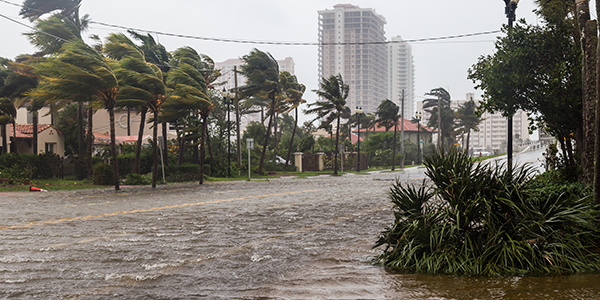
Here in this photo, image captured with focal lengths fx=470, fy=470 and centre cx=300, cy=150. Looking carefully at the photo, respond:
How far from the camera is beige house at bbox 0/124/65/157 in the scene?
36219mm

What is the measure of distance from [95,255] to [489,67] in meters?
9.17

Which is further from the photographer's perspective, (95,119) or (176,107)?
(95,119)

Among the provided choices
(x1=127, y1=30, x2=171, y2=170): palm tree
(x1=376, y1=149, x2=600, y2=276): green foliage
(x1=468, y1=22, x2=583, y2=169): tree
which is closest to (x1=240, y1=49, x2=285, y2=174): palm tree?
(x1=127, y1=30, x2=171, y2=170): palm tree

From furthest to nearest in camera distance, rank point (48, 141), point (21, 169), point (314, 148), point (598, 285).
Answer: point (314, 148) → point (48, 141) → point (21, 169) → point (598, 285)

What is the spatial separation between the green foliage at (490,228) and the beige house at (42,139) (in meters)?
35.0

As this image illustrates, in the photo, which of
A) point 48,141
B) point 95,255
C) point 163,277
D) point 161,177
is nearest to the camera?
point 163,277

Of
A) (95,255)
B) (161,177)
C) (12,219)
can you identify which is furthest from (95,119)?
(95,255)

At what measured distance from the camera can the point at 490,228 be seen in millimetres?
6008

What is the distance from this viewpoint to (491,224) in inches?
239

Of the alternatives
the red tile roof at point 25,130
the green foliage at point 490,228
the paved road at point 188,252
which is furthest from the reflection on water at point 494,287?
the red tile roof at point 25,130

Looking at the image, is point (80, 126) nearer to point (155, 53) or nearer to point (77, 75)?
point (155, 53)

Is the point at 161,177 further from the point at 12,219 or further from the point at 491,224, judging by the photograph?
the point at 491,224

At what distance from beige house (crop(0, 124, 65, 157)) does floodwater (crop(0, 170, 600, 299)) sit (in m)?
26.5

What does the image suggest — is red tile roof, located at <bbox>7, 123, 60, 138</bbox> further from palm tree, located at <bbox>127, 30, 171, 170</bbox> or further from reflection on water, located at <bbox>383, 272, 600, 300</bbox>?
reflection on water, located at <bbox>383, 272, 600, 300</bbox>
